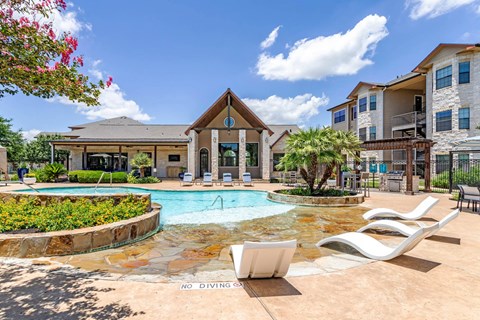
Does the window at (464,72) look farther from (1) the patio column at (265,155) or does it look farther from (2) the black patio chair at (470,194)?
(1) the patio column at (265,155)

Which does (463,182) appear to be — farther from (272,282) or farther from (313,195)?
(272,282)

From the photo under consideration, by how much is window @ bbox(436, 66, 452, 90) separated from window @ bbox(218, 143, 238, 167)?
59.0 feet

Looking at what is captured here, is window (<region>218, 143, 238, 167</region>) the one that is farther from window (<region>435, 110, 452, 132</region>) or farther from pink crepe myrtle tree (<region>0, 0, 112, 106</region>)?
pink crepe myrtle tree (<region>0, 0, 112, 106</region>)

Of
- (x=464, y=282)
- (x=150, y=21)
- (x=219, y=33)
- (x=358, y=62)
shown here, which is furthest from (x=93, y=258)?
(x=358, y=62)

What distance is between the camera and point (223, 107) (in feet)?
78.6

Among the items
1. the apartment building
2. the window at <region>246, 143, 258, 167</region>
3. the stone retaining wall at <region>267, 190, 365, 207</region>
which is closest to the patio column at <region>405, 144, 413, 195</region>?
the apartment building

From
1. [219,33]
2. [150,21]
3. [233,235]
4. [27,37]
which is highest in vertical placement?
[219,33]

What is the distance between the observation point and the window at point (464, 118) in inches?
751

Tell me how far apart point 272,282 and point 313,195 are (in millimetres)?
9746

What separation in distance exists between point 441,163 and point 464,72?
7.09 metres

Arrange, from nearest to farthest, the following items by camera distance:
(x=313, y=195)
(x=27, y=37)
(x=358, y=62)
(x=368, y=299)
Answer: (x=27, y=37) < (x=368, y=299) < (x=313, y=195) < (x=358, y=62)

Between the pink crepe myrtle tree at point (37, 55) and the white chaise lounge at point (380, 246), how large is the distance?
17.4 ft

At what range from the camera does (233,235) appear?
6914mm

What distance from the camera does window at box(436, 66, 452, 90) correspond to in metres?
20.1
